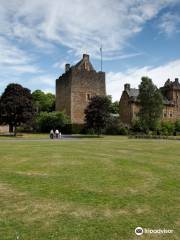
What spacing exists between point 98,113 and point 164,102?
29.8 meters

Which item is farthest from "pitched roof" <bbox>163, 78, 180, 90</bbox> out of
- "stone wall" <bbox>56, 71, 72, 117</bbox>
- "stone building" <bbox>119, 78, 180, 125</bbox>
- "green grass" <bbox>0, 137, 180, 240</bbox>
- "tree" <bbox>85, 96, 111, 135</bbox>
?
"green grass" <bbox>0, 137, 180, 240</bbox>

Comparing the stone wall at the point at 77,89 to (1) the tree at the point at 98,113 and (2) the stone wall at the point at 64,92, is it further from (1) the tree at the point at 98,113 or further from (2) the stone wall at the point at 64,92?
(1) the tree at the point at 98,113

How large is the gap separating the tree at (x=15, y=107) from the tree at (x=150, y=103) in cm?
2127

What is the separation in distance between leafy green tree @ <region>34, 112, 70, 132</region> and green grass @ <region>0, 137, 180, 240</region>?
2088 inches

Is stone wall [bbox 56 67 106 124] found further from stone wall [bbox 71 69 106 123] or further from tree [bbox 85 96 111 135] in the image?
tree [bbox 85 96 111 135]

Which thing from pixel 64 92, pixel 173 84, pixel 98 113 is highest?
pixel 173 84

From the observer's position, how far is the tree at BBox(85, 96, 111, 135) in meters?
54.1

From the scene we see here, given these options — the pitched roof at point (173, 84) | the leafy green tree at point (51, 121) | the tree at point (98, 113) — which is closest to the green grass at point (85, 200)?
the tree at point (98, 113)

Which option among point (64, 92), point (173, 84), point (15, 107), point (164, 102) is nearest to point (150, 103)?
point (164, 102)

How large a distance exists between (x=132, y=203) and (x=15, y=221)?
3.33 meters

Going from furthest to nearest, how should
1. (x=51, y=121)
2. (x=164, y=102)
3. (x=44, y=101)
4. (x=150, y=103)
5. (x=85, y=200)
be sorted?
(x=44, y=101), (x=164, y=102), (x=51, y=121), (x=150, y=103), (x=85, y=200)

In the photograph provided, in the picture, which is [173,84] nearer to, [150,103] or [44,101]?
[150,103]

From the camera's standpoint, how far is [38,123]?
70.2 meters

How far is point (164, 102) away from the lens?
7900 centimetres
